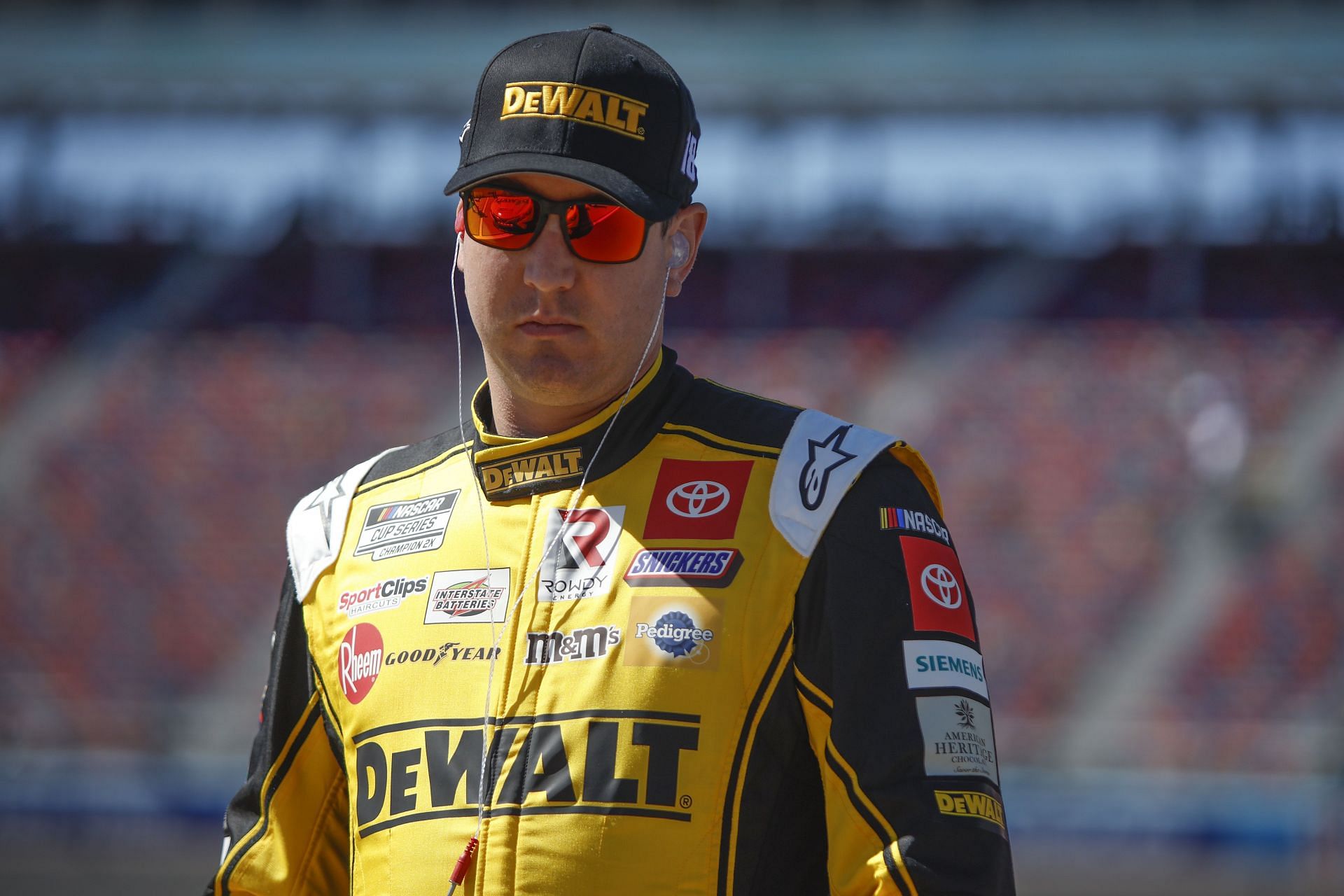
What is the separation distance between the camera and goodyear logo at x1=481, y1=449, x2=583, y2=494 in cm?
169

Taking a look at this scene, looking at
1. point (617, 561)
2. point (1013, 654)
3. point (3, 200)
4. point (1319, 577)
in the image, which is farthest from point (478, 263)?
point (3, 200)

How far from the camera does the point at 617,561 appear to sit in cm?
161

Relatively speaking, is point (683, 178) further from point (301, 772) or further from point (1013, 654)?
point (1013, 654)

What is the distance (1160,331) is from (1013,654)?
3.03 metres

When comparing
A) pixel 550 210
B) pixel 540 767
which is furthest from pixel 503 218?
pixel 540 767

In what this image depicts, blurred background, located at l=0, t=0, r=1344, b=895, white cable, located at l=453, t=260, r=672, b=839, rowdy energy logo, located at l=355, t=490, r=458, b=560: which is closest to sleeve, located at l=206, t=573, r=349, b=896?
rowdy energy logo, located at l=355, t=490, r=458, b=560

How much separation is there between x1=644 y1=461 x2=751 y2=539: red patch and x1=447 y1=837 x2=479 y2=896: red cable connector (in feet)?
1.25

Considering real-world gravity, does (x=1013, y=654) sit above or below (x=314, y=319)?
below

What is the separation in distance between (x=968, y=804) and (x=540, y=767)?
0.45m

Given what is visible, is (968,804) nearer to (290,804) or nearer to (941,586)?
(941,586)

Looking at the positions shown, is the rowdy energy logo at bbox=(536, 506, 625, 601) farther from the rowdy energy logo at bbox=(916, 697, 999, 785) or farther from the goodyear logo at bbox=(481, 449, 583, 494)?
the rowdy energy logo at bbox=(916, 697, 999, 785)

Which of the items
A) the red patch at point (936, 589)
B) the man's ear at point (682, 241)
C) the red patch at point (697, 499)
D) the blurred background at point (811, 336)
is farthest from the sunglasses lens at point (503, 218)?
the blurred background at point (811, 336)

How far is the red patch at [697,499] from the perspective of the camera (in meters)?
1.60

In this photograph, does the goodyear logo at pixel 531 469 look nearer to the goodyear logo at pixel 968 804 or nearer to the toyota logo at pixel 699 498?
the toyota logo at pixel 699 498
